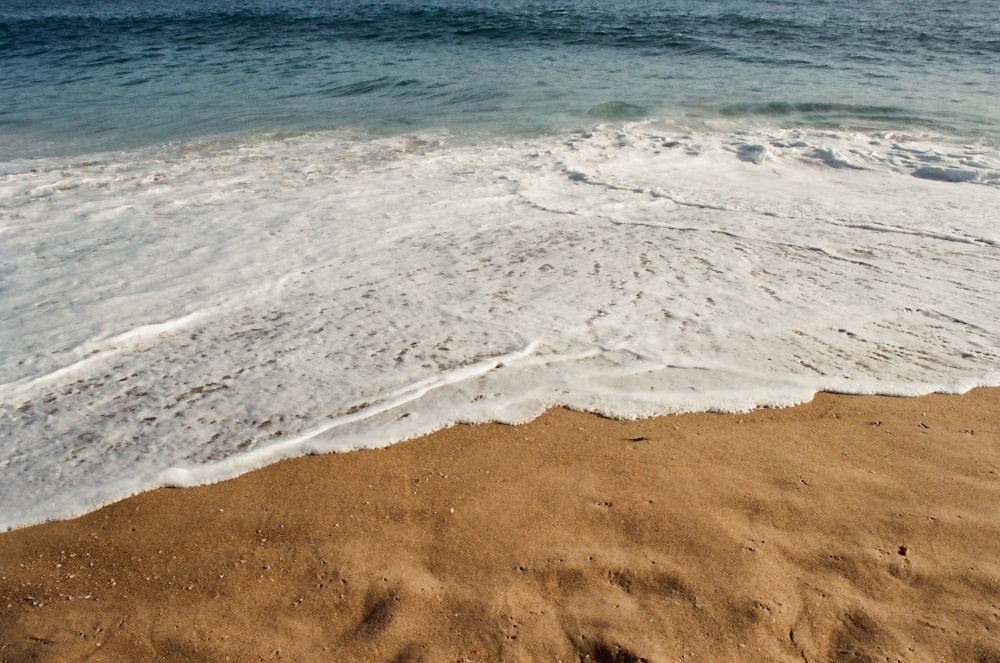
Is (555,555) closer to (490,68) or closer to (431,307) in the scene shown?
(431,307)

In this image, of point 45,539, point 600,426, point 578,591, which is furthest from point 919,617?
point 45,539

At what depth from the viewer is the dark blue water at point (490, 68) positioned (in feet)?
33.1

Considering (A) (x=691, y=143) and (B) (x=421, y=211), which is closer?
(B) (x=421, y=211)

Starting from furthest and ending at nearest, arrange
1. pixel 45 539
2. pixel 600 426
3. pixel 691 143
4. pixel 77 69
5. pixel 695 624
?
pixel 77 69 < pixel 691 143 < pixel 600 426 < pixel 45 539 < pixel 695 624

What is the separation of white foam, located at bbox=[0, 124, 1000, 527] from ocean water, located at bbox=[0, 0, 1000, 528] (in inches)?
0.7

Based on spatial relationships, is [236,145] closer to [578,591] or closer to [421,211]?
[421,211]

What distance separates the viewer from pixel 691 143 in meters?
8.55

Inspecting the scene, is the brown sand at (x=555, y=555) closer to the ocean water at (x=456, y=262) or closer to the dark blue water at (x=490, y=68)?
the ocean water at (x=456, y=262)

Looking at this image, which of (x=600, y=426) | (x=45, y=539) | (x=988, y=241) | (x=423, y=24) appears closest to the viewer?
(x=45, y=539)

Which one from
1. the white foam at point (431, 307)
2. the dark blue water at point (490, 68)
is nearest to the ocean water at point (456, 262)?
the white foam at point (431, 307)

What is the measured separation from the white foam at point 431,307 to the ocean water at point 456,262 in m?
0.02

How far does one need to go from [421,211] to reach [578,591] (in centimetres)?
412

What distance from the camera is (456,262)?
4609 millimetres

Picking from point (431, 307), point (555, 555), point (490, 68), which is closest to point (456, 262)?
point (431, 307)
